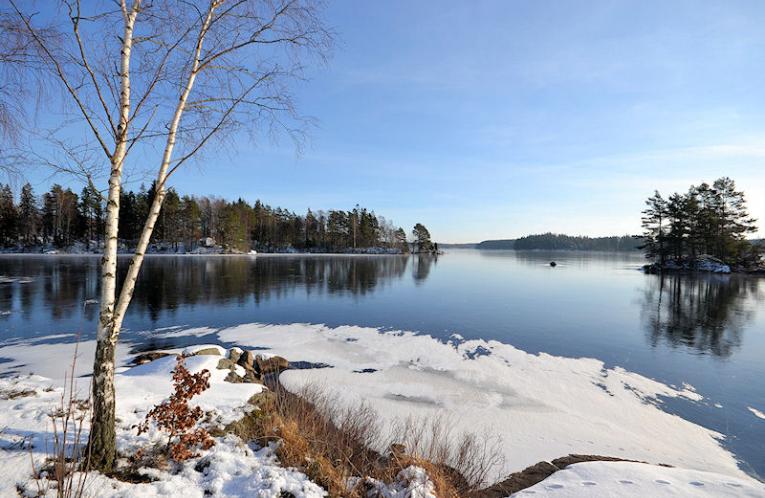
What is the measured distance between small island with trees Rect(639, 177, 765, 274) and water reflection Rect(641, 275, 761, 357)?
2888cm

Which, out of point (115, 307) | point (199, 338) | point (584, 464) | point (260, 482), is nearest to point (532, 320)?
point (584, 464)

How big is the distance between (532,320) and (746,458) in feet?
37.6

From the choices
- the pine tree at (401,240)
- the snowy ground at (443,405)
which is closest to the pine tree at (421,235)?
the pine tree at (401,240)

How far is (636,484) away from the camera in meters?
4.89

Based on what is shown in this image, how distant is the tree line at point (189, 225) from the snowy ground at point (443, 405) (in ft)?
212

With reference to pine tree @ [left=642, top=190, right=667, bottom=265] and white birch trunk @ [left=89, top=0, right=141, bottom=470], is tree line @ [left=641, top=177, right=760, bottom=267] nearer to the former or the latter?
pine tree @ [left=642, top=190, right=667, bottom=265]

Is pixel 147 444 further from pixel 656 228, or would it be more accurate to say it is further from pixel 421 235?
pixel 421 235

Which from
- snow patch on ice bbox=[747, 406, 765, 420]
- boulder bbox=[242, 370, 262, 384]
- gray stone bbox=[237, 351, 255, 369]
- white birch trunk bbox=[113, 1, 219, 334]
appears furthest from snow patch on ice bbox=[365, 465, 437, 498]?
snow patch on ice bbox=[747, 406, 765, 420]

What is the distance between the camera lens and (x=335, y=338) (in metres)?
14.2

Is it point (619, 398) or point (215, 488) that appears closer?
point (215, 488)

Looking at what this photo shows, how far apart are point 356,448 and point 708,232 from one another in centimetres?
6996

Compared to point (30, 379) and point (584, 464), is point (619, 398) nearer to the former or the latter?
point (584, 464)

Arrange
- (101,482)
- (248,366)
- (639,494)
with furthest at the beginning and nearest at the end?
(248,366) < (639,494) < (101,482)

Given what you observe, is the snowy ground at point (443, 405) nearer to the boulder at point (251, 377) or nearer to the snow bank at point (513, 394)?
the snow bank at point (513, 394)
